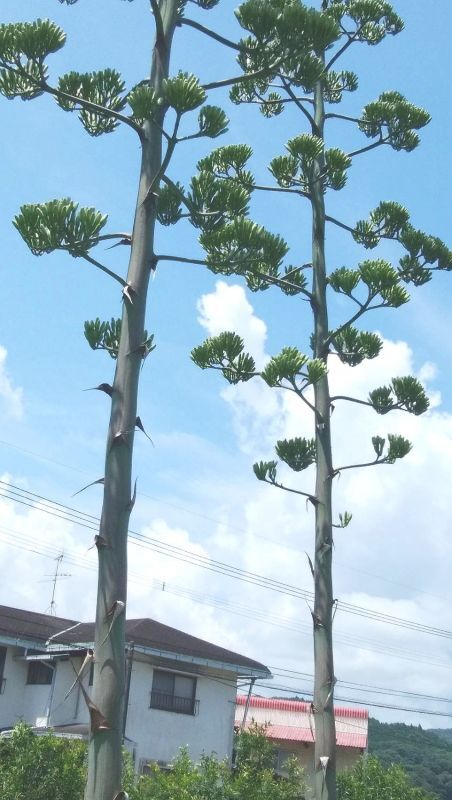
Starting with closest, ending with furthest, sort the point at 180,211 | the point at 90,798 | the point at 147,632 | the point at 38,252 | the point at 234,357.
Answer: the point at 90,798 → the point at 38,252 → the point at 180,211 → the point at 234,357 → the point at 147,632

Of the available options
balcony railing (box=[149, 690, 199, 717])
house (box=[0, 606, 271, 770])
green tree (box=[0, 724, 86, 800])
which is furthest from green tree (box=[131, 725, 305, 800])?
balcony railing (box=[149, 690, 199, 717])

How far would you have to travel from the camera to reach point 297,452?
6988 millimetres

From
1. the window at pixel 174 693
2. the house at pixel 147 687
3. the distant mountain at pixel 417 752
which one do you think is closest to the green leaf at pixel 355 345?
the house at pixel 147 687

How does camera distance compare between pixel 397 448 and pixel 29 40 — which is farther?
pixel 397 448

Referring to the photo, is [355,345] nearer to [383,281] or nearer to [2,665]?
[383,281]

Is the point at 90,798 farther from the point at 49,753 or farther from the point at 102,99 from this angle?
the point at 49,753

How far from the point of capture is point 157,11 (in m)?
4.64

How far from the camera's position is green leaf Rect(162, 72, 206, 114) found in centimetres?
429

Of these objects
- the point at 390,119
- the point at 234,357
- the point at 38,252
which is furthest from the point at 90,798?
the point at 390,119

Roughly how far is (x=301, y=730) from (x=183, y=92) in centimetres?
2765

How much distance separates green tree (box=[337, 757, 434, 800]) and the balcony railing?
11992 mm

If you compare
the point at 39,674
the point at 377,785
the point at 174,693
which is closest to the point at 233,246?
the point at 377,785

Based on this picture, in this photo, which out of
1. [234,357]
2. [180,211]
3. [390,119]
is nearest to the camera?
[180,211]

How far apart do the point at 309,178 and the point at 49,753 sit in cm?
571
